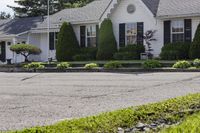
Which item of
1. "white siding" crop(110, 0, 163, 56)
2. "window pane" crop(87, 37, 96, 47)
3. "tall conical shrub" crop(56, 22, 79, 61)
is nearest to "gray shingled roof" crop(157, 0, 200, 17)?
"white siding" crop(110, 0, 163, 56)

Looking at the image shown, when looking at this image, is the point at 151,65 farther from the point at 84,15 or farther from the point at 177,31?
the point at 84,15

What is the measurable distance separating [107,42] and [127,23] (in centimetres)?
215

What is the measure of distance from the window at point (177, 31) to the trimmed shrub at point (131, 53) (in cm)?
251

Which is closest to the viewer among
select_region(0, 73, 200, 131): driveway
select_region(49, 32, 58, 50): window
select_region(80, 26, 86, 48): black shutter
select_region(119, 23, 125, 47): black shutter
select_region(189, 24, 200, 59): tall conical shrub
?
select_region(0, 73, 200, 131): driveway

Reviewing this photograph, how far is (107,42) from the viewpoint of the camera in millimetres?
35406

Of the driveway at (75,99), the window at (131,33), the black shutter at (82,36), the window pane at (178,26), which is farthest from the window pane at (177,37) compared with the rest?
the driveway at (75,99)

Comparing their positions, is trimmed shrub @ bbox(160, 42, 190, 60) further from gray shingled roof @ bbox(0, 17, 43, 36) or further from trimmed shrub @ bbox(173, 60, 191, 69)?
gray shingled roof @ bbox(0, 17, 43, 36)

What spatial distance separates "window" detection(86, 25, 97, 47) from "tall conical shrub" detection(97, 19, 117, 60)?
210 centimetres

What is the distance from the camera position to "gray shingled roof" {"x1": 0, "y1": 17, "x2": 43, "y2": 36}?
44322mm

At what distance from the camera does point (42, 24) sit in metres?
42.6

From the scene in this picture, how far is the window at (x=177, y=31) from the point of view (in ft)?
108

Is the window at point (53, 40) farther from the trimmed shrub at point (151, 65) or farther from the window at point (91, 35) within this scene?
the trimmed shrub at point (151, 65)

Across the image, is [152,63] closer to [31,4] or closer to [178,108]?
[178,108]

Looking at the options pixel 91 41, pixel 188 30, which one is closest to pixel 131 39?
pixel 91 41
